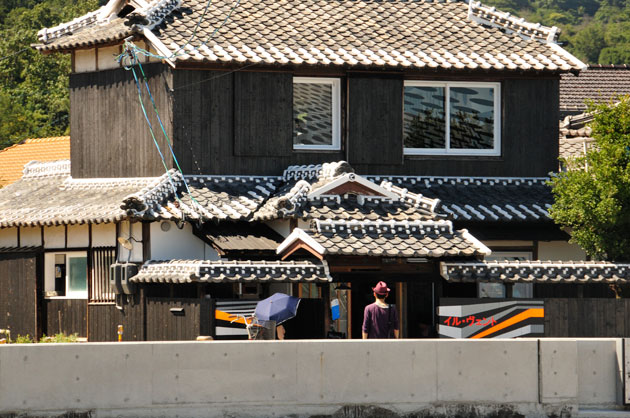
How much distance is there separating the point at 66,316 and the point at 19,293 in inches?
62.7

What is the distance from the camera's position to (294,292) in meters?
23.8

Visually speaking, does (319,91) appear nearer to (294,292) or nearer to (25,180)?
(294,292)

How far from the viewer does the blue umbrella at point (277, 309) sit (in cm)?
2072

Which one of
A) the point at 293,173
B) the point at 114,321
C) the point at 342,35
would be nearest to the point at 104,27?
the point at 342,35

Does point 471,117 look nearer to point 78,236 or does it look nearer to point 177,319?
point 177,319

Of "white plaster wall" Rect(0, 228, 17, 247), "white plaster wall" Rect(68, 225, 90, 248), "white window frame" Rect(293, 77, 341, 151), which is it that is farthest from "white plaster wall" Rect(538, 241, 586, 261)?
"white plaster wall" Rect(0, 228, 17, 247)

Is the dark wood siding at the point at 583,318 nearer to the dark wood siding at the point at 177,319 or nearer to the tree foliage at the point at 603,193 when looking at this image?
the tree foliage at the point at 603,193

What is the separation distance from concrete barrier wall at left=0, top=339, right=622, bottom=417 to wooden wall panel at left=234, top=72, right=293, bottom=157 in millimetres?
10103

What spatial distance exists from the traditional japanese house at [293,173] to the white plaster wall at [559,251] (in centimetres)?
4

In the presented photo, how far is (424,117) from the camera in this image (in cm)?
2792

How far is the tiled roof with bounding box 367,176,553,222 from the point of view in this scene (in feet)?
85.1

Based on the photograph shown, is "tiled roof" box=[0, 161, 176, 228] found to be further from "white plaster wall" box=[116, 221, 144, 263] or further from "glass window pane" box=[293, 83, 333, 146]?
"glass window pane" box=[293, 83, 333, 146]

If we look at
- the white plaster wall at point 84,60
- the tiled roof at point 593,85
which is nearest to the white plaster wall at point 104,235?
the white plaster wall at point 84,60

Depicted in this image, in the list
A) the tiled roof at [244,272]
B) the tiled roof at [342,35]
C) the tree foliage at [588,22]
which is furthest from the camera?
the tree foliage at [588,22]
